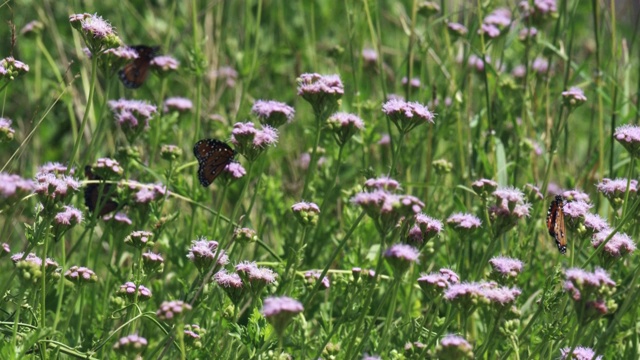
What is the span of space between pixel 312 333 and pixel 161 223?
1176 mm

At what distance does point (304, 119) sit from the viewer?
6.99m

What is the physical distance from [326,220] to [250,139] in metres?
2.03

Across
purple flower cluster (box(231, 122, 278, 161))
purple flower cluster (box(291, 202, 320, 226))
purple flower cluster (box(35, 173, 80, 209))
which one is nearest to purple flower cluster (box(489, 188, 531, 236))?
purple flower cluster (box(291, 202, 320, 226))

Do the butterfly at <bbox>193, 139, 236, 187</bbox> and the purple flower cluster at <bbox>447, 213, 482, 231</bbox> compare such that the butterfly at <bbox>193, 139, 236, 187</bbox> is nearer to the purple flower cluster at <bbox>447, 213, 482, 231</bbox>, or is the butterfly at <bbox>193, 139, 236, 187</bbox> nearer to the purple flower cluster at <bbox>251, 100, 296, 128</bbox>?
the purple flower cluster at <bbox>251, 100, 296, 128</bbox>

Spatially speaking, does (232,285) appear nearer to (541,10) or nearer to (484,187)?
(484,187)

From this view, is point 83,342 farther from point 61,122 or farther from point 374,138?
point 61,122

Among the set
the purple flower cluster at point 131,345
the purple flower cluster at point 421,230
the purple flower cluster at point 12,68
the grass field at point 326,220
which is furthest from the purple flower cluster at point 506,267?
the purple flower cluster at point 12,68

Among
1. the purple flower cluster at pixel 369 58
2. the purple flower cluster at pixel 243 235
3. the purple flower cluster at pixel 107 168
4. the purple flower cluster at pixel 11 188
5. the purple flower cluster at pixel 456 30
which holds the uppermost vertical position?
the purple flower cluster at pixel 456 30

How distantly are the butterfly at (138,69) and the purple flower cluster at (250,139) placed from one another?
5.30 ft

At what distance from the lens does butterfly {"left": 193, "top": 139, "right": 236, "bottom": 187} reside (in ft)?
13.2

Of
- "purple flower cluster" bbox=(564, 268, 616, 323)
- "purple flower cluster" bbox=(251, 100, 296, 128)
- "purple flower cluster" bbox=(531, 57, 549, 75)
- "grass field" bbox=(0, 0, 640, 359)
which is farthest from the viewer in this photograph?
"purple flower cluster" bbox=(531, 57, 549, 75)

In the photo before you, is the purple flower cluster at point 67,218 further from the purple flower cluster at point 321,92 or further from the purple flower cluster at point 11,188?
the purple flower cluster at point 321,92

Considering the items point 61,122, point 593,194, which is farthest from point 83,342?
point 61,122

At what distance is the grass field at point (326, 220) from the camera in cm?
332
